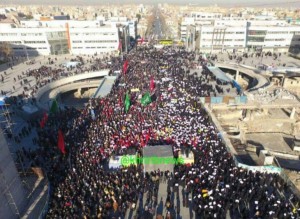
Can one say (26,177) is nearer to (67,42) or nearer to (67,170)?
(67,170)

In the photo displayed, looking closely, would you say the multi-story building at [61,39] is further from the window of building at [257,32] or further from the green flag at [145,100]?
the green flag at [145,100]

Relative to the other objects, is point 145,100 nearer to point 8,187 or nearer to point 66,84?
point 8,187

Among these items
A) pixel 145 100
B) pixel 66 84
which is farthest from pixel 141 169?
pixel 66 84

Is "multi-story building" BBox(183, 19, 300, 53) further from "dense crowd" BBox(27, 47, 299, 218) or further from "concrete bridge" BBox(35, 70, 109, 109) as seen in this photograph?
"dense crowd" BBox(27, 47, 299, 218)

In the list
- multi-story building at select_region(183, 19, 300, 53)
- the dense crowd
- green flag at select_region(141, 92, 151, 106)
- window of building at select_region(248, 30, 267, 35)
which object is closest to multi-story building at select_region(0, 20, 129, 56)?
multi-story building at select_region(183, 19, 300, 53)

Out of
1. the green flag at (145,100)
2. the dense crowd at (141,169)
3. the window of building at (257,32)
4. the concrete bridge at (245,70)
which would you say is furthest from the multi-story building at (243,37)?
the green flag at (145,100)

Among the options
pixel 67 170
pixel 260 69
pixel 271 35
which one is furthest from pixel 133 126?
pixel 271 35
